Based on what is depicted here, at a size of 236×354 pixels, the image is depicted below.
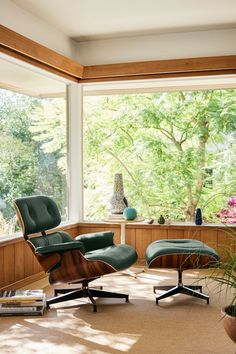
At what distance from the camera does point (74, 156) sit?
19.9ft

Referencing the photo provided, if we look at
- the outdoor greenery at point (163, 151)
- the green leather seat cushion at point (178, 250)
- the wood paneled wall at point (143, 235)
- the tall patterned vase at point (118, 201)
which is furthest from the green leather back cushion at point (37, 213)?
the outdoor greenery at point (163, 151)

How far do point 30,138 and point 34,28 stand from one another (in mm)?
1075

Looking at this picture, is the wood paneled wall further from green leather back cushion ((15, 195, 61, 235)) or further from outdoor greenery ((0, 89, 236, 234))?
outdoor greenery ((0, 89, 236, 234))

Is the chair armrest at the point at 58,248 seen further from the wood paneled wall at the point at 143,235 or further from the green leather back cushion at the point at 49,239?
the wood paneled wall at the point at 143,235

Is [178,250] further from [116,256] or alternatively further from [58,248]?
[58,248]

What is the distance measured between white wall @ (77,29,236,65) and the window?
1.74ft

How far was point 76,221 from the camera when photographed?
19.9 ft

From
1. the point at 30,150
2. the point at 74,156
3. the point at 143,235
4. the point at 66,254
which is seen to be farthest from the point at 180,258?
the point at 74,156

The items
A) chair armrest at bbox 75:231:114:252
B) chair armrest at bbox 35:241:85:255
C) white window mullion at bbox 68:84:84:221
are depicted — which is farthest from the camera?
white window mullion at bbox 68:84:84:221

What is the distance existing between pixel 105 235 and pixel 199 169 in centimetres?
273

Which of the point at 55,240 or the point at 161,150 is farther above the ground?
the point at 161,150

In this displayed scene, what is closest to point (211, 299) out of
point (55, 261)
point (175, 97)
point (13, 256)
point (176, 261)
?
point (176, 261)

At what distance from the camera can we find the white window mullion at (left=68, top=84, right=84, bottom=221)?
606cm

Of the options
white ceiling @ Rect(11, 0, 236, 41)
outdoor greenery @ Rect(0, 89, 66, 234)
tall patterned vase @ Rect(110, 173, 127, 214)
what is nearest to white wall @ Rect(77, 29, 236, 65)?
white ceiling @ Rect(11, 0, 236, 41)
